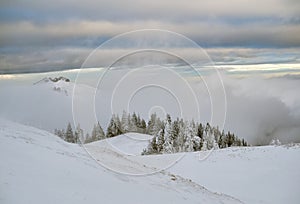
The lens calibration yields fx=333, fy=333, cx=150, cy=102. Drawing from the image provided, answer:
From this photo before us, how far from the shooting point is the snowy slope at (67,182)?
1341cm

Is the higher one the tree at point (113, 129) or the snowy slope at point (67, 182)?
the snowy slope at point (67, 182)

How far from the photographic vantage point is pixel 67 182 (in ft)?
50.7

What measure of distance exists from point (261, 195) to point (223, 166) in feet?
25.2

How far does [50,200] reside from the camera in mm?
12969

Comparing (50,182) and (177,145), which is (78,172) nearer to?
(50,182)

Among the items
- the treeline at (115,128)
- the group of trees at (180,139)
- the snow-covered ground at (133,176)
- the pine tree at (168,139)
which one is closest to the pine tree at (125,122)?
the treeline at (115,128)

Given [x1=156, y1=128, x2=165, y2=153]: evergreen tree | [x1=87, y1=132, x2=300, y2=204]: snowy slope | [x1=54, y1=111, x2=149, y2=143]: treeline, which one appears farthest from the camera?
[x1=54, y1=111, x2=149, y2=143]: treeline

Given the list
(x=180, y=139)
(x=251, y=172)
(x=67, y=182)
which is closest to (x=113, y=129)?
(x=180, y=139)

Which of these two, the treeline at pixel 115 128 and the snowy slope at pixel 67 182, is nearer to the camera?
the snowy slope at pixel 67 182

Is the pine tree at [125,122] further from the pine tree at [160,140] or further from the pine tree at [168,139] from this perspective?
the pine tree at [168,139]

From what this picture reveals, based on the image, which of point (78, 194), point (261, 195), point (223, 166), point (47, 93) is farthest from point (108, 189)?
point (47, 93)

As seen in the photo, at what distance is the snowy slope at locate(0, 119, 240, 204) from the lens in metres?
13.4

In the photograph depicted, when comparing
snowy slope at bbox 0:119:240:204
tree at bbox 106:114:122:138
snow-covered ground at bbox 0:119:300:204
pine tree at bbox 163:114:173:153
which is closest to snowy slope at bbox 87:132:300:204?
snow-covered ground at bbox 0:119:300:204

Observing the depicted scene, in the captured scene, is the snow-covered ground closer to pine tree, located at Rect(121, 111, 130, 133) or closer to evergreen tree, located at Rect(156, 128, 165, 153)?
evergreen tree, located at Rect(156, 128, 165, 153)
